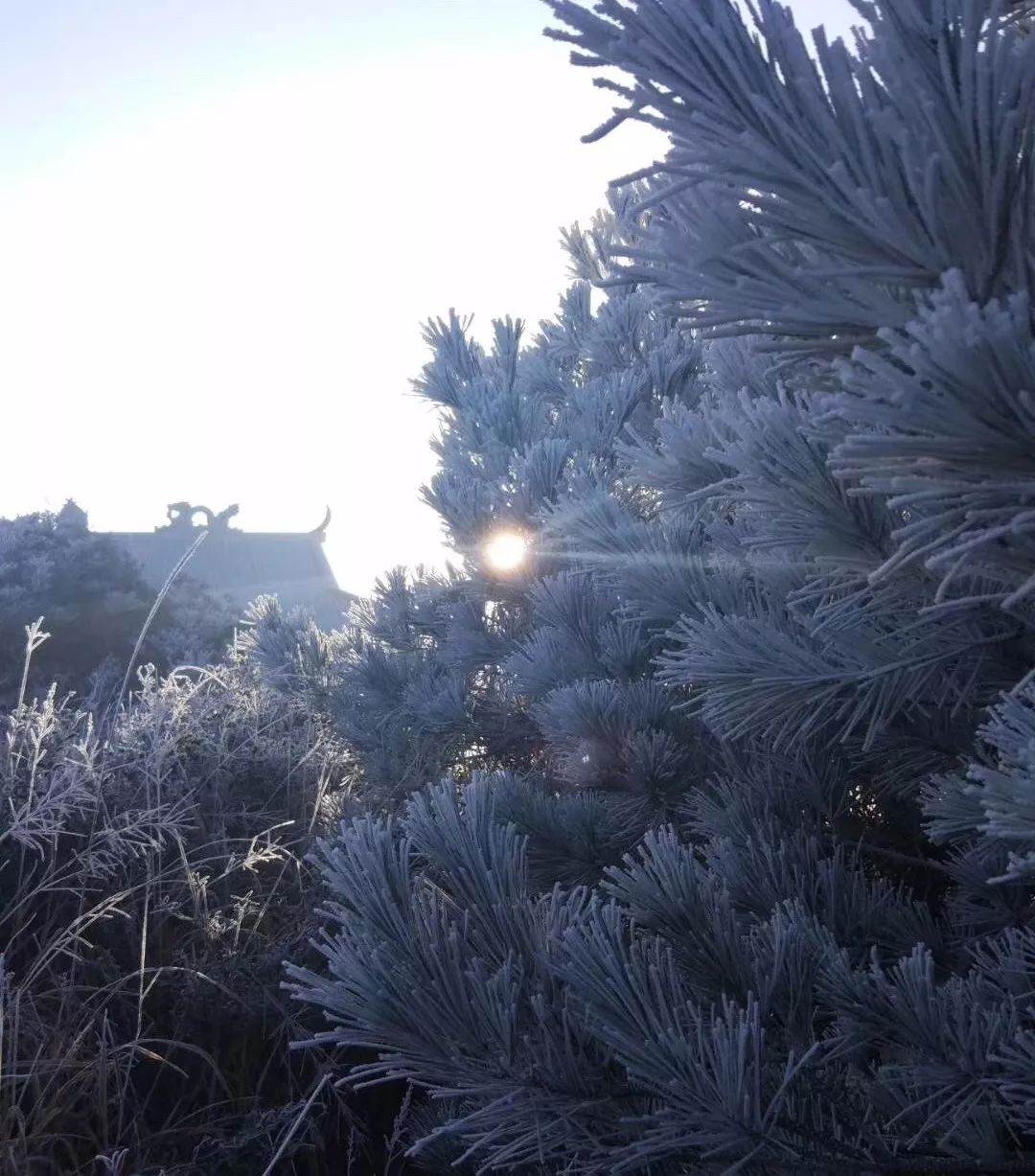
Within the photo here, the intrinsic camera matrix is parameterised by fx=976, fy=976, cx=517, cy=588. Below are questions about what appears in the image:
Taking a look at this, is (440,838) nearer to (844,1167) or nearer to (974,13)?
(844,1167)

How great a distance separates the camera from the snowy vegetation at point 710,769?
791 mm

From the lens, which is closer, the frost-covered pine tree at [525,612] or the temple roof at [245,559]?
the frost-covered pine tree at [525,612]

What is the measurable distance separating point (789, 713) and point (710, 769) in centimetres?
92

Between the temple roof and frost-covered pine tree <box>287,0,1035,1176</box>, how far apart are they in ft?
43.5

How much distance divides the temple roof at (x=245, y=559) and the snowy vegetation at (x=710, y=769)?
12.2 m

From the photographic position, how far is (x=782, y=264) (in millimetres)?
828

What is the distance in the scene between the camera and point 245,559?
722 inches

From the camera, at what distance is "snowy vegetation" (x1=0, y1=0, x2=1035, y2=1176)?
0.79 meters

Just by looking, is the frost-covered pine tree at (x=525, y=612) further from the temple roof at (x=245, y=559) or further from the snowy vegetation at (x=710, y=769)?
the temple roof at (x=245, y=559)

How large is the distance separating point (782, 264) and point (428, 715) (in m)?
2.45

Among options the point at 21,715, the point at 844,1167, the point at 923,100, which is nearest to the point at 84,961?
the point at 21,715

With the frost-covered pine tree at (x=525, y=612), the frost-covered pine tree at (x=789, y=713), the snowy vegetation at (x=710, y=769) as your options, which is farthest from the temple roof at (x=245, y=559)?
the frost-covered pine tree at (x=789, y=713)

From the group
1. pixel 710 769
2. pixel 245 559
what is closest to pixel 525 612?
pixel 710 769

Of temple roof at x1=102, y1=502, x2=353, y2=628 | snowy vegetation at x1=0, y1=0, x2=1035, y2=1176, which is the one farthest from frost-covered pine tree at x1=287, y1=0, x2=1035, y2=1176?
temple roof at x1=102, y1=502, x2=353, y2=628
